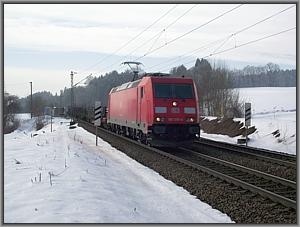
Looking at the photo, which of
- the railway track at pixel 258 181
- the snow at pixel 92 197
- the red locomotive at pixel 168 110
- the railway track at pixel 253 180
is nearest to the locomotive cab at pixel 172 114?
the red locomotive at pixel 168 110

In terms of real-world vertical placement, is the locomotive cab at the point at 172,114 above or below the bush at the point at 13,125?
above

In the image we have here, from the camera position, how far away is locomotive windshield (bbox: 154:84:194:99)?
19281mm

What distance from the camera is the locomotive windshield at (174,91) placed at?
19281mm

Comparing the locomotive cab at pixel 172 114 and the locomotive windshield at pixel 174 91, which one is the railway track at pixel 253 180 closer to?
the locomotive cab at pixel 172 114

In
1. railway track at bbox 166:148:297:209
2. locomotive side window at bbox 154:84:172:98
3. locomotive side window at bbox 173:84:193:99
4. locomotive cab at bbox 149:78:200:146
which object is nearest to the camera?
railway track at bbox 166:148:297:209

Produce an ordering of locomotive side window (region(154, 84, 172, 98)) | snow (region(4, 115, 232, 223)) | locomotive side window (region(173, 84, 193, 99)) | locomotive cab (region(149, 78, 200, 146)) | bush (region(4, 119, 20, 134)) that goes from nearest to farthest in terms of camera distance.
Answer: snow (region(4, 115, 232, 223)), locomotive cab (region(149, 78, 200, 146)), locomotive side window (region(154, 84, 172, 98)), locomotive side window (region(173, 84, 193, 99)), bush (region(4, 119, 20, 134))

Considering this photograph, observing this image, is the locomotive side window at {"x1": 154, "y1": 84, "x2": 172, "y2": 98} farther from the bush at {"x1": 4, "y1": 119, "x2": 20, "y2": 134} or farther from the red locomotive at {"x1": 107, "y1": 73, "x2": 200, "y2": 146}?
the bush at {"x1": 4, "y1": 119, "x2": 20, "y2": 134}

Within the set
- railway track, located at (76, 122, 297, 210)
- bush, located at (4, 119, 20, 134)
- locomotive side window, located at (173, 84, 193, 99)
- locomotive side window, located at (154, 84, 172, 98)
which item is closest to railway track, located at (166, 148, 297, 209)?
railway track, located at (76, 122, 297, 210)

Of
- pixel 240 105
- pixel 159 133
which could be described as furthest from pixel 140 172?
pixel 240 105

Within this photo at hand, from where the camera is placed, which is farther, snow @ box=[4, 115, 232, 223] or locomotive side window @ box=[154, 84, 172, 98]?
locomotive side window @ box=[154, 84, 172, 98]

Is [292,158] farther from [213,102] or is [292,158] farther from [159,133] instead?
[213,102]

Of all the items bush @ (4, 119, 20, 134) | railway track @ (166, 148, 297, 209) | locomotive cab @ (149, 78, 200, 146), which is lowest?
bush @ (4, 119, 20, 134)

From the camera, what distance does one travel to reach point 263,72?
106 meters

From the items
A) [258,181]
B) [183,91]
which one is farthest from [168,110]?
[258,181]
